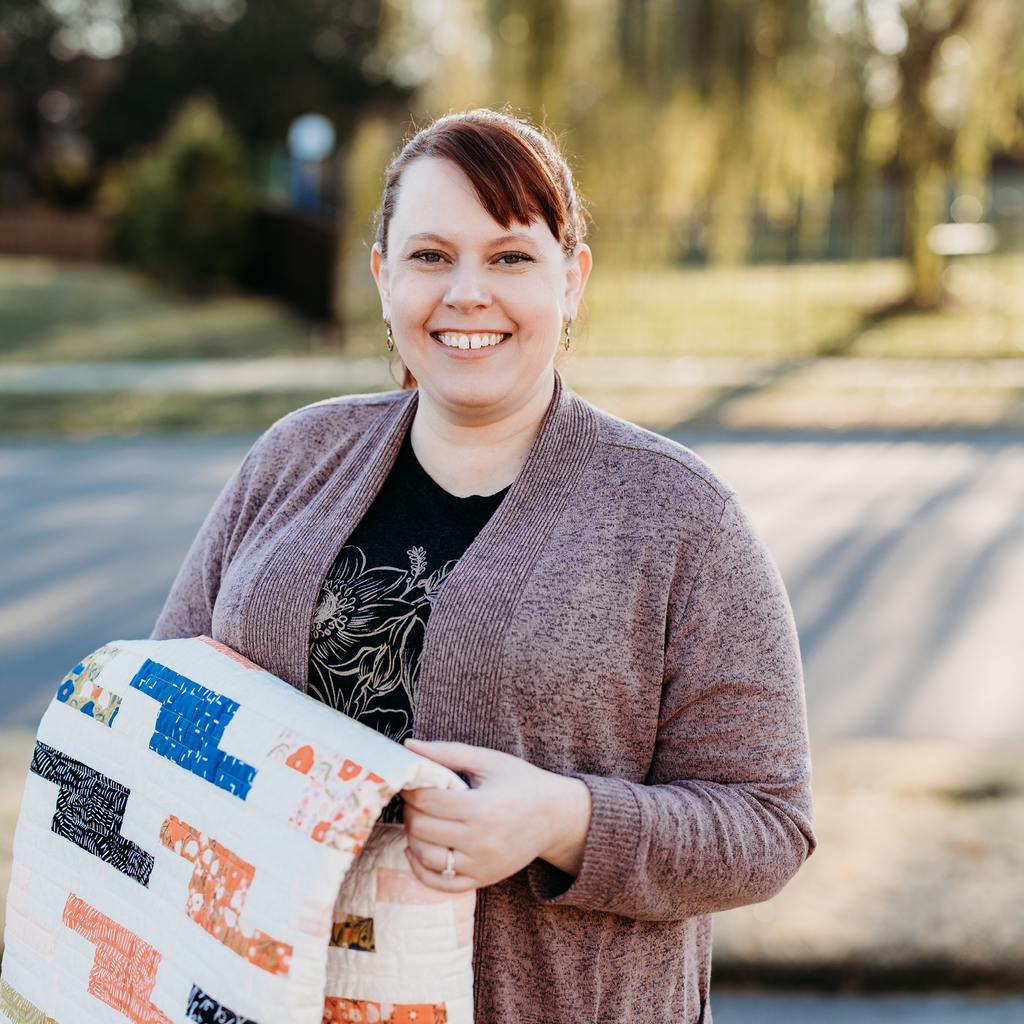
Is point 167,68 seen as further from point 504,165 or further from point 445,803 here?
point 445,803

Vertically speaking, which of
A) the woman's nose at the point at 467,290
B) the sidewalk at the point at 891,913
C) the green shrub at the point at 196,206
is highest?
the green shrub at the point at 196,206

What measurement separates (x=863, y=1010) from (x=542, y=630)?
1734 millimetres

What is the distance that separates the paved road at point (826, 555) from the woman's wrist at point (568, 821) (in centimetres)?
329

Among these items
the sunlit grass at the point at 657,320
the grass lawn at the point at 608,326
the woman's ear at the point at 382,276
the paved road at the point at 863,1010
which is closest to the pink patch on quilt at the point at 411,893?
the woman's ear at the point at 382,276

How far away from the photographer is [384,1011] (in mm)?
1325

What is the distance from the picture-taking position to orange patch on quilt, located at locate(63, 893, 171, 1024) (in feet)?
4.61

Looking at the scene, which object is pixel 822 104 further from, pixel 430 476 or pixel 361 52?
pixel 361 52

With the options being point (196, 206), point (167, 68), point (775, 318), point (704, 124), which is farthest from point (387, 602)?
point (167, 68)

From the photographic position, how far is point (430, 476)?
5.55 ft

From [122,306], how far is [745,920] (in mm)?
18028

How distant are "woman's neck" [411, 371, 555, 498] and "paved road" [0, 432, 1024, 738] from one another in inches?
125

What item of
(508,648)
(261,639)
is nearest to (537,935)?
(508,648)

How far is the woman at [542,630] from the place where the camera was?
144 centimetres

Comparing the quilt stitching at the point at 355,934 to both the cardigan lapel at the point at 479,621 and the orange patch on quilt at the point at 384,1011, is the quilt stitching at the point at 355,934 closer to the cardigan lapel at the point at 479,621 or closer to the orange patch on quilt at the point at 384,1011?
the orange patch on quilt at the point at 384,1011
